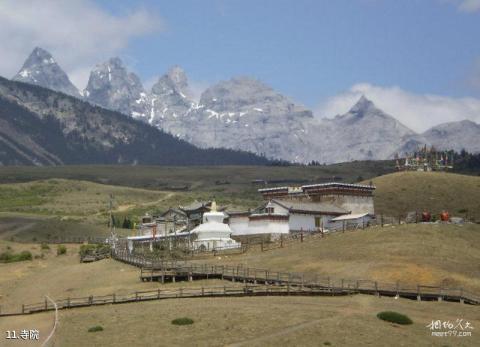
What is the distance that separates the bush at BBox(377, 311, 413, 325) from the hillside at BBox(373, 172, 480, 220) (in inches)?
3456

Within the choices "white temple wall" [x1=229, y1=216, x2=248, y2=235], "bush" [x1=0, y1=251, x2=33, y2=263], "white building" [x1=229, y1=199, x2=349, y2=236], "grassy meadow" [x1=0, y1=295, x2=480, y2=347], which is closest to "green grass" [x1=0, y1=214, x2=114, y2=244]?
"bush" [x1=0, y1=251, x2=33, y2=263]

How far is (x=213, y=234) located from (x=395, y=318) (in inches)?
2202

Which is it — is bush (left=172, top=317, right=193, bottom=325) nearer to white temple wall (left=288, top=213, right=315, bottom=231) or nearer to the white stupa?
the white stupa

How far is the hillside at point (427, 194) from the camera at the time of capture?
6058 inches

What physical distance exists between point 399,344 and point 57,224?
119 meters

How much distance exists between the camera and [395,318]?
57000 mm

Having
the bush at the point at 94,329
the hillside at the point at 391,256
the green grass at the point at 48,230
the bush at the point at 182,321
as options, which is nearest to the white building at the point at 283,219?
the hillside at the point at 391,256

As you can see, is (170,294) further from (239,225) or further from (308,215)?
(308,215)

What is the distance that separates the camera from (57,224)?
529 feet

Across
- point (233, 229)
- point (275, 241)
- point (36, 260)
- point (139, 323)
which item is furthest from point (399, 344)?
point (36, 260)

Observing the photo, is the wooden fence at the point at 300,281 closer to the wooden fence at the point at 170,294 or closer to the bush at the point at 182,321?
the wooden fence at the point at 170,294

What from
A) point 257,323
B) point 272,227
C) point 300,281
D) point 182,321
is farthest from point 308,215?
point 182,321

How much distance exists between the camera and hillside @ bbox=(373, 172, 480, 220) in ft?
505

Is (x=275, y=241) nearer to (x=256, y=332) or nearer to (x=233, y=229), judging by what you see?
(x=233, y=229)
